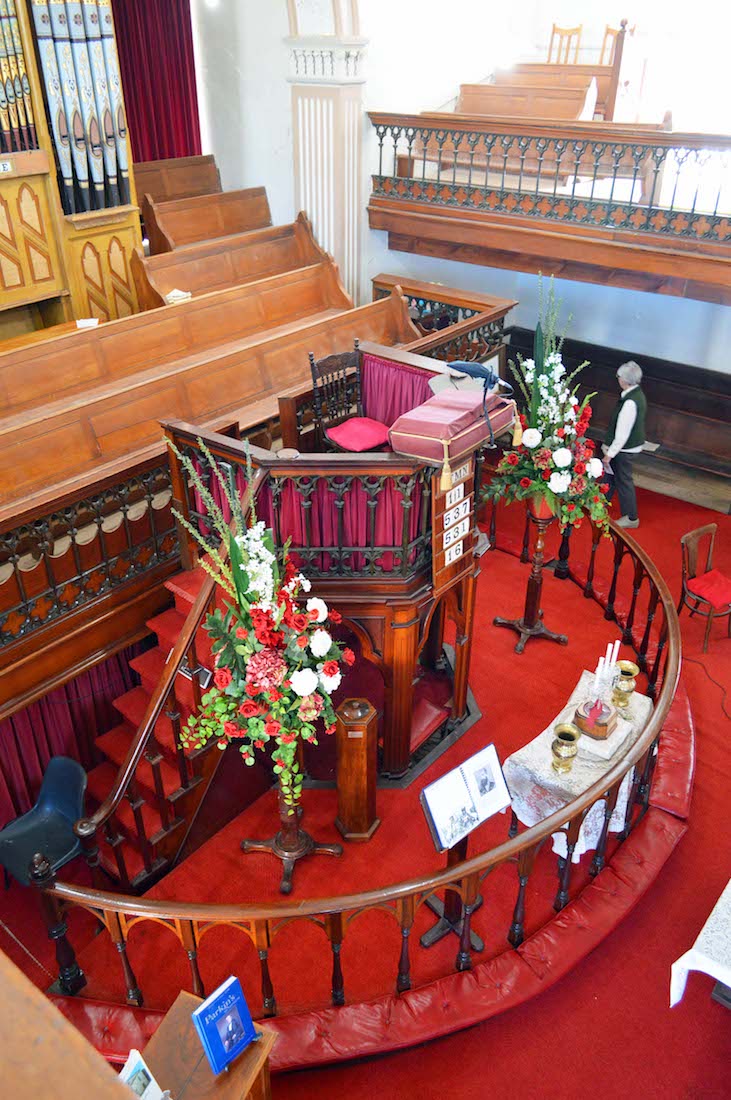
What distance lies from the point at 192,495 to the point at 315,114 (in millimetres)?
5472

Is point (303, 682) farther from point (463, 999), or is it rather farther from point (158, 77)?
point (158, 77)

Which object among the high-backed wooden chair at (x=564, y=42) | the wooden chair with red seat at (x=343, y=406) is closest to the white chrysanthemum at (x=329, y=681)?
the wooden chair with red seat at (x=343, y=406)

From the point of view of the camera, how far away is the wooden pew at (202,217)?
8398 millimetres

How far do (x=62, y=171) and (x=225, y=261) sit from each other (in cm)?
170

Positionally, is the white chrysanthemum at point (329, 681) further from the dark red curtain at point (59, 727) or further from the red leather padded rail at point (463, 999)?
the dark red curtain at point (59, 727)

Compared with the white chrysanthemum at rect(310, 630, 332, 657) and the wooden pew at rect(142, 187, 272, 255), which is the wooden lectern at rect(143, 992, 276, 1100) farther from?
the wooden pew at rect(142, 187, 272, 255)

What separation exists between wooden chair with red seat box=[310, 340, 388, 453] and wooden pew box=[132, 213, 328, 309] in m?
2.46

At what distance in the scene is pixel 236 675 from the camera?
3.83 m

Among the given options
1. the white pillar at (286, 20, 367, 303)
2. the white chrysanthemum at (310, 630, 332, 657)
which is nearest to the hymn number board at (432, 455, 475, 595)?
the white chrysanthemum at (310, 630, 332, 657)


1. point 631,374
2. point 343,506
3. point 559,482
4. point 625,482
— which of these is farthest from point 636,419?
point 343,506

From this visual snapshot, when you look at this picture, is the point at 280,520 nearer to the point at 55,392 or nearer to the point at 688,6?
the point at 55,392

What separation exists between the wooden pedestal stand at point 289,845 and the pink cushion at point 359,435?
2.36 m

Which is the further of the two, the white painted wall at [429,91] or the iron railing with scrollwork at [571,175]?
the white painted wall at [429,91]

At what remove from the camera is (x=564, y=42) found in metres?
11.2
